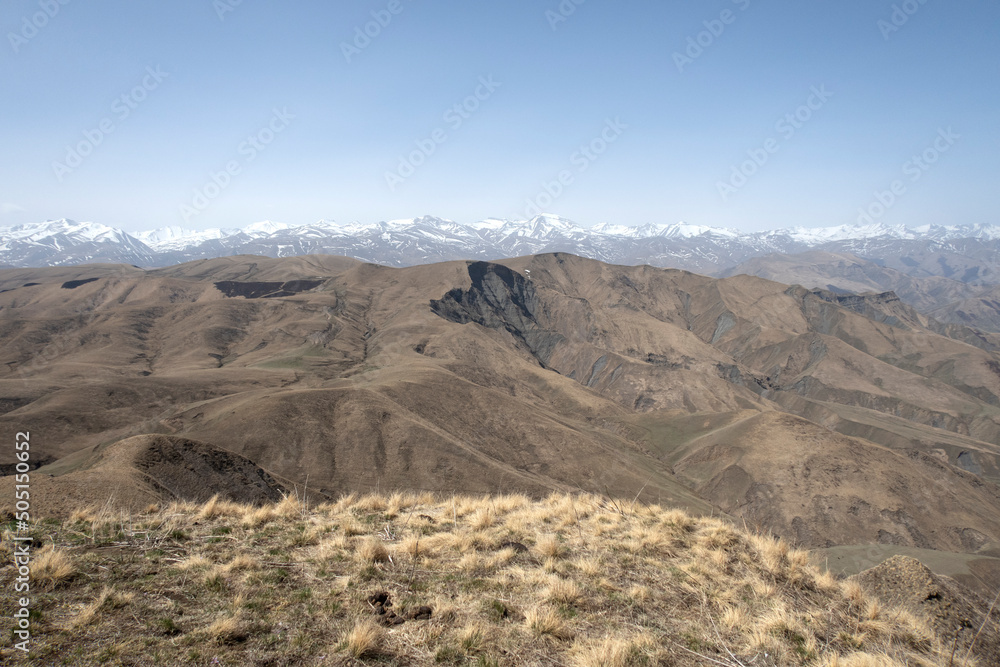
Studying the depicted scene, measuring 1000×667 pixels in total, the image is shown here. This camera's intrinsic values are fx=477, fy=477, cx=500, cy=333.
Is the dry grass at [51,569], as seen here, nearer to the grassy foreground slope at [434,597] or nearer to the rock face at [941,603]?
the grassy foreground slope at [434,597]

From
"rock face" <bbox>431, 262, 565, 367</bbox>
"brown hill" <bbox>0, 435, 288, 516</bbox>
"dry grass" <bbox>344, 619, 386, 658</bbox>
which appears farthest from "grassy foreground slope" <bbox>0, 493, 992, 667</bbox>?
"rock face" <bbox>431, 262, 565, 367</bbox>

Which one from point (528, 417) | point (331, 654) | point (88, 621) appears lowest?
point (528, 417)

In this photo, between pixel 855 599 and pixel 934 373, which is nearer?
pixel 855 599

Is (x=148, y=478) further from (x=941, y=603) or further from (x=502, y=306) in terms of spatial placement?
(x=502, y=306)

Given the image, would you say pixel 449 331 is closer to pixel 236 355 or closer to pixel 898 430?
pixel 236 355

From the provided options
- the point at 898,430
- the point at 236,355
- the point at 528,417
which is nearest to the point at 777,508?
the point at 528,417
